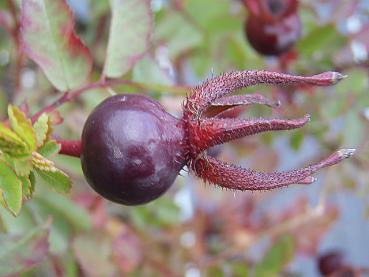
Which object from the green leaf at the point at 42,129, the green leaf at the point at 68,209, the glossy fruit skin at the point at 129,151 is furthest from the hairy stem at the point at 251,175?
the green leaf at the point at 68,209

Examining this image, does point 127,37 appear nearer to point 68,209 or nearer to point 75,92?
point 75,92

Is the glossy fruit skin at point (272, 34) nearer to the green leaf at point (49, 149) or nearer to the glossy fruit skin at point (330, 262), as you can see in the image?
the green leaf at point (49, 149)

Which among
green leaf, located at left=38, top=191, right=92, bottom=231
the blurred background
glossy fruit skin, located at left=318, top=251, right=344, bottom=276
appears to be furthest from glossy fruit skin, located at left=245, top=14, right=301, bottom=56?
glossy fruit skin, located at left=318, top=251, right=344, bottom=276

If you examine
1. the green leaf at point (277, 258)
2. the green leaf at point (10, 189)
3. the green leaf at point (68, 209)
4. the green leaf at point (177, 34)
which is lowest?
the green leaf at point (277, 258)

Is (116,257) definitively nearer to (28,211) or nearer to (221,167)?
(28,211)

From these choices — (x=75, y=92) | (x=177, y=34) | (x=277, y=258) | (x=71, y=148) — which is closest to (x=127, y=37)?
(x=75, y=92)

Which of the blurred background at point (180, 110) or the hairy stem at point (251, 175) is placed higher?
the hairy stem at point (251, 175)

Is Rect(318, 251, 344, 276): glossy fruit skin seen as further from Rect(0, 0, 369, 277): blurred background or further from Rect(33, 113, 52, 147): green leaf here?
Rect(33, 113, 52, 147): green leaf
